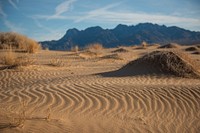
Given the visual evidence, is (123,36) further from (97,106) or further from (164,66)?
(97,106)

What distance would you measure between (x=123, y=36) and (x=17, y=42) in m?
80.1

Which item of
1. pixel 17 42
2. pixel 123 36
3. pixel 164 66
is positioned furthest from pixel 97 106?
pixel 123 36

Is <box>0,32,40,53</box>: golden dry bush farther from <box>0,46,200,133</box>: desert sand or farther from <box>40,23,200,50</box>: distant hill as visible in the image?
<box>40,23,200,50</box>: distant hill

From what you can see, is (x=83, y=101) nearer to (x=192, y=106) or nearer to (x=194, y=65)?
(x=192, y=106)

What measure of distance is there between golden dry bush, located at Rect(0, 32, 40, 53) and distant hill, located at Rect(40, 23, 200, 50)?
6176cm

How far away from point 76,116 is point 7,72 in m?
5.75

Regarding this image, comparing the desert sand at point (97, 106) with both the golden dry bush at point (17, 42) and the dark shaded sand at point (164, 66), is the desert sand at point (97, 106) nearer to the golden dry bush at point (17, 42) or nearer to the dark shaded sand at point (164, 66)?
the dark shaded sand at point (164, 66)

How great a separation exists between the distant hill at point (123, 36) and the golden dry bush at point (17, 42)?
61.8m

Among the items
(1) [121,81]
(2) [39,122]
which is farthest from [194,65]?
(2) [39,122]

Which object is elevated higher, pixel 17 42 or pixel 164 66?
pixel 17 42

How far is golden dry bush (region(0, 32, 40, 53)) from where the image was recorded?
63.5ft

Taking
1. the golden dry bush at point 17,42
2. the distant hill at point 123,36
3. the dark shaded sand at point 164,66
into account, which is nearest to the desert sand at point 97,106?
the dark shaded sand at point 164,66

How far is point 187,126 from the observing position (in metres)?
5.12

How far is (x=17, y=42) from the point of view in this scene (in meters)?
20.9
